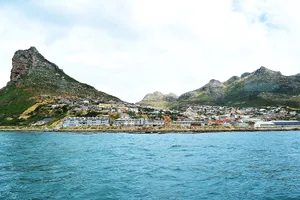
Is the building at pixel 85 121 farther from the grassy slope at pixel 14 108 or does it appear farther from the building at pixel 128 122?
the grassy slope at pixel 14 108

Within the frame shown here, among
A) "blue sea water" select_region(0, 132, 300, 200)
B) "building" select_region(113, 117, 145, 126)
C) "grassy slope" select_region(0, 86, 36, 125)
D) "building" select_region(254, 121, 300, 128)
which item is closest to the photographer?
"blue sea water" select_region(0, 132, 300, 200)

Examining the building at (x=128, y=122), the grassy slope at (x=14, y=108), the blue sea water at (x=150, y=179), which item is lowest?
the blue sea water at (x=150, y=179)

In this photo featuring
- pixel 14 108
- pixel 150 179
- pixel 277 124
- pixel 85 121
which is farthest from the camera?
pixel 14 108

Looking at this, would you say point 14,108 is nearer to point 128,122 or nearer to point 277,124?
point 128,122

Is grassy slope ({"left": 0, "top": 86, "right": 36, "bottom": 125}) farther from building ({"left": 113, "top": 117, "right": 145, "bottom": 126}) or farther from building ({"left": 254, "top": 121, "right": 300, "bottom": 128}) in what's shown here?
building ({"left": 254, "top": 121, "right": 300, "bottom": 128})

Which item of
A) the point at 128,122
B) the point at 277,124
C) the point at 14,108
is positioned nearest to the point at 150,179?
the point at 128,122

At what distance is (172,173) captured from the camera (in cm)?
3138

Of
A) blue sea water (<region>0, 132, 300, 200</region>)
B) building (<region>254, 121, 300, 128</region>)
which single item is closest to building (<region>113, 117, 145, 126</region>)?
building (<region>254, 121, 300, 128</region>)

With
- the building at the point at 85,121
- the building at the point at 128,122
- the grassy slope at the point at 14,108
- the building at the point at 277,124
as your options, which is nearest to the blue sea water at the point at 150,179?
the building at the point at 85,121

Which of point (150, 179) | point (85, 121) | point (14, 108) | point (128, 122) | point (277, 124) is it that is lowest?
point (150, 179)

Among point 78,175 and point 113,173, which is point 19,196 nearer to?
point 78,175

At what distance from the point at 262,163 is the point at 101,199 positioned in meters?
26.2

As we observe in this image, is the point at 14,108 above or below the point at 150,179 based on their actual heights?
above

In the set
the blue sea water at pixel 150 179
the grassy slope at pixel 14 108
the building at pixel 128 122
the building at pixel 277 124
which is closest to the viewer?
the blue sea water at pixel 150 179
